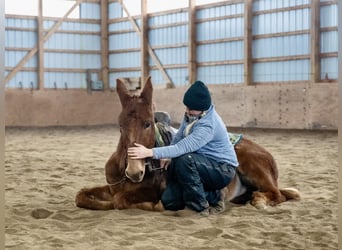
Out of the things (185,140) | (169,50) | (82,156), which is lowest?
(82,156)

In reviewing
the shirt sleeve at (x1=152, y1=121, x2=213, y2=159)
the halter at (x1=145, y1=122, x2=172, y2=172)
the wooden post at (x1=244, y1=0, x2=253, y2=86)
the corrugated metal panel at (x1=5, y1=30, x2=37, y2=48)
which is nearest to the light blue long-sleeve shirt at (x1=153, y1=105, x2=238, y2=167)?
the shirt sleeve at (x1=152, y1=121, x2=213, y2=159)

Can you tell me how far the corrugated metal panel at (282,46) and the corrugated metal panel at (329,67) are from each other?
1.66ft

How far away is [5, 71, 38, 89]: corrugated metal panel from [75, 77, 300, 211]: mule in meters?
13.4

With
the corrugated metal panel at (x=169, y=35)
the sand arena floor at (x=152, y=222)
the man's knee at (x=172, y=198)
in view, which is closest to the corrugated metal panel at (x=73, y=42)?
the corrugated metal panel at (x=169, y=35)

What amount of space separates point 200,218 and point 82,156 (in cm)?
495

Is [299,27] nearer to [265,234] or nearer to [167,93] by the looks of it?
[167,93]

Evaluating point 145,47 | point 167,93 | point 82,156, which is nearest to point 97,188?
point 82,156

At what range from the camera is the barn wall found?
12.6 metres

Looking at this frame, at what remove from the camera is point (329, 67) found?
510 inches

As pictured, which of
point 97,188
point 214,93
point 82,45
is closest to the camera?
point 97,188

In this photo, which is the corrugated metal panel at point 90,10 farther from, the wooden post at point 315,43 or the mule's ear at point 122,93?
the mule's ear at point 122,93

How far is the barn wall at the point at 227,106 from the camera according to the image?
12633mm

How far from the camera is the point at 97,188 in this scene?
443 centimetres

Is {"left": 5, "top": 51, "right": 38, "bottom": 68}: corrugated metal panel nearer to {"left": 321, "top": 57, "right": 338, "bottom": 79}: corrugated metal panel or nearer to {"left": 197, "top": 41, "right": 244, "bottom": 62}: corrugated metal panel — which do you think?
{"left": 197, "top": 41, "right": 244, "bottom": 62}: corrugated metal panel
